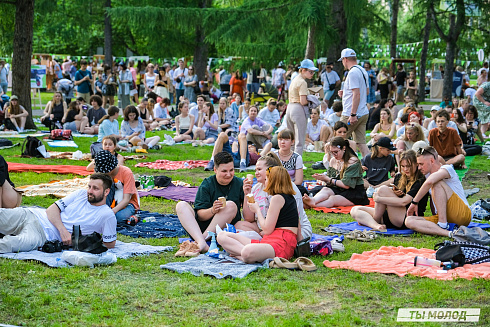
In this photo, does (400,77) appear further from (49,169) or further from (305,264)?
(305,264)

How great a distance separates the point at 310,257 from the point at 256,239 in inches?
22.3

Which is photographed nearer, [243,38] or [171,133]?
[171,133]

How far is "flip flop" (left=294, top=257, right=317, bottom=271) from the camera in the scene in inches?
233

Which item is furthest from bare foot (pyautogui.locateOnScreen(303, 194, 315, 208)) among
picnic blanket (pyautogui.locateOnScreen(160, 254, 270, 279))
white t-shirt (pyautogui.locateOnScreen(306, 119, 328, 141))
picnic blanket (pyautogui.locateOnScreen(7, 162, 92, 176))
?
white t-shirt (pyautogui.locateOnScreen(306, 119, 328, 141))

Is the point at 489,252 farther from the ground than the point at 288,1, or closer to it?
closer to it

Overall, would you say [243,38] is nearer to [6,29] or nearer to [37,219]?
[6,29]

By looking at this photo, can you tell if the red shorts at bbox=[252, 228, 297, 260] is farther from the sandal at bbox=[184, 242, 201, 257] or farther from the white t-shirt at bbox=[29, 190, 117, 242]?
the white t-shirt at bbox=[29, 190, 117, 242]

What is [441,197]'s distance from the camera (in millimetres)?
7473

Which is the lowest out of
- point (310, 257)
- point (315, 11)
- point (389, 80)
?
point (310, 257)

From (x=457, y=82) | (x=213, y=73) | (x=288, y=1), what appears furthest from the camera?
(x=213, y=73)

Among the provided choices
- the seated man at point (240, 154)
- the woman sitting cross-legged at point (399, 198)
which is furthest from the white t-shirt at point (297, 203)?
the seated man at point (240, 154)

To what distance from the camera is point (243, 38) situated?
1989 centimetres

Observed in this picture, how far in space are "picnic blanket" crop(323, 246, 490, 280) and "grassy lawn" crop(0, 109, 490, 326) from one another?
137 millimetres

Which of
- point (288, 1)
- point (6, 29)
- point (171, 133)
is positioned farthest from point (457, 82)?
point (6, 29)
